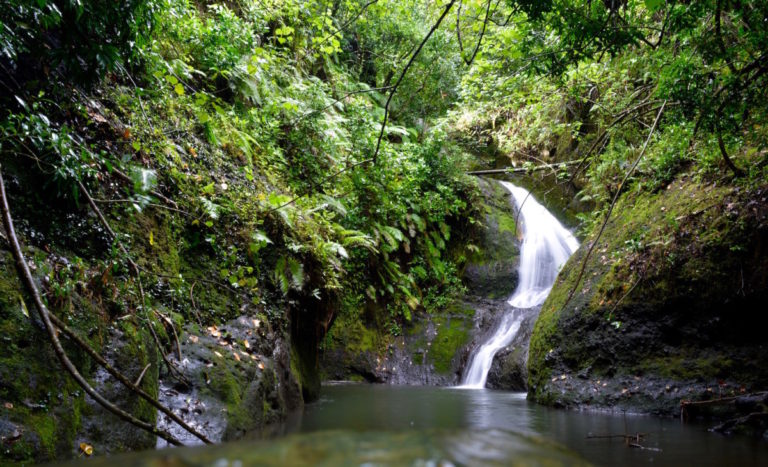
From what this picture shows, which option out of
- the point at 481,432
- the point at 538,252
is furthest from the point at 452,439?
the point at 538,252

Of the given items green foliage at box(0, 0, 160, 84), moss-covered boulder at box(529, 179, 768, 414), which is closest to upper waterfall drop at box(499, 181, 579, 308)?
moss-covered boulder at box(529, 179, 768, 414)

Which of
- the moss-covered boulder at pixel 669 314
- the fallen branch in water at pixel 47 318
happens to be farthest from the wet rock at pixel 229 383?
the moss-covered boulder at pixel 669 314

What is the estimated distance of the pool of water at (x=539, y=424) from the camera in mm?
A: 3906

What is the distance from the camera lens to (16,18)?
3.38 metres

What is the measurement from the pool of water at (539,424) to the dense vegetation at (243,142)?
1.21 meters

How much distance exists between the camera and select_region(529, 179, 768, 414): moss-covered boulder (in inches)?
221

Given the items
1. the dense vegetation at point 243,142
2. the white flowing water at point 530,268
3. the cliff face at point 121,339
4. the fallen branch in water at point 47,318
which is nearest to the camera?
the fallen branch in water at point 47,318

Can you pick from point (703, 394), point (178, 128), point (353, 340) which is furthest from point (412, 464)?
point (353, 340)

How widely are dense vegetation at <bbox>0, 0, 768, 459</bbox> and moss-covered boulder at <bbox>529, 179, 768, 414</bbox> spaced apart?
0.38m

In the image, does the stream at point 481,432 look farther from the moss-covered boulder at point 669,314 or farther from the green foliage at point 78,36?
the green foliage at point 78,36

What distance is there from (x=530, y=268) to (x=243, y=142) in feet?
31.6

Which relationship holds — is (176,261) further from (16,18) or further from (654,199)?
(654,199)

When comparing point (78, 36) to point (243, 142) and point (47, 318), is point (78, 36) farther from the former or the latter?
point (243, 142)

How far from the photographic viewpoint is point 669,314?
625 centimetres
